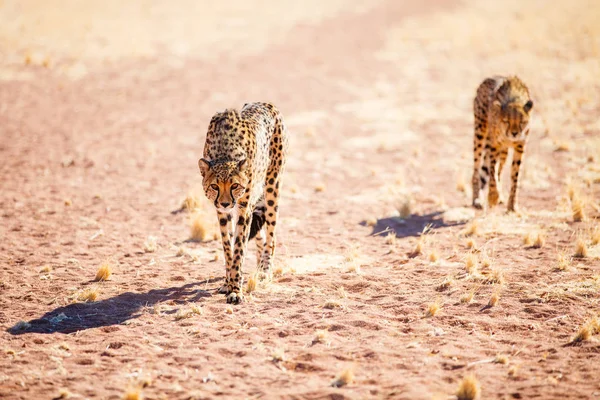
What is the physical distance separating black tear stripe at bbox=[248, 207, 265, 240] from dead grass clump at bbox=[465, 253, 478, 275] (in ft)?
9.03

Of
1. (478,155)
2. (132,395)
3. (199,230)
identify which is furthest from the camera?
(478,155)

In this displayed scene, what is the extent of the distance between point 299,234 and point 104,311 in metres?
3.95

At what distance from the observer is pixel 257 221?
874 cm

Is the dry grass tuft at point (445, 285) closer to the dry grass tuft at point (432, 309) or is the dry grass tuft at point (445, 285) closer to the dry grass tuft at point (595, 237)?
the dry grass tuft at point (432, 309)

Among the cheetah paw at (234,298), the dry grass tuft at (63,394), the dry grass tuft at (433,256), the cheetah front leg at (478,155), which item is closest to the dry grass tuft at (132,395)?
the dry grass tuft at (63,394)

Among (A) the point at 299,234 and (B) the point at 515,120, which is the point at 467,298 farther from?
(B) the point at 515,120

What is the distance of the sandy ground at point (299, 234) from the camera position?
616 cm

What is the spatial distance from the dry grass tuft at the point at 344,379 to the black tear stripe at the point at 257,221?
10.4ft

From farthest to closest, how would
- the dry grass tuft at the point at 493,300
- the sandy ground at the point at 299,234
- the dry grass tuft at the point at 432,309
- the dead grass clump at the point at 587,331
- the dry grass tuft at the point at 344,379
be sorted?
the dry grass tuft at the point at 493,300, the dry grass tuft at the point at 432,309, the dead grass clump at the point at 587,331, the sandy ground at the point at 299,234, the dry grass tuft at the point at 344,379

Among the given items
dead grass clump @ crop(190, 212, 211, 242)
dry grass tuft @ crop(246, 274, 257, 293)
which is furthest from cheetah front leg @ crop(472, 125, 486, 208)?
dry grass tuft @ crop(246, 274, 257, 293)

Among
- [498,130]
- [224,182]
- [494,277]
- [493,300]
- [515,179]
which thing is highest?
[498,130]

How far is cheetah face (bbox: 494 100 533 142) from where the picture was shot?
1087cm

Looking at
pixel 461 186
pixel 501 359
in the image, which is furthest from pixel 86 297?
pixel 461 186

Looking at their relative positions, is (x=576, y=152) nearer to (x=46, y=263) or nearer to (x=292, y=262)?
(x=292, y=262)
